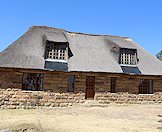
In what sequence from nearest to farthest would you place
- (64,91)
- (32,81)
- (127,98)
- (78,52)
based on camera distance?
1. (32,81)
2. (64,91)
3. (127,98)
4. (78,52)

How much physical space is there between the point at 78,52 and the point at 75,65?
215 centimetres

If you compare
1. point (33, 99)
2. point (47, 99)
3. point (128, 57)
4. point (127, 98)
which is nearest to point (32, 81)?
point (33, 99)

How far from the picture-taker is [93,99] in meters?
18.6

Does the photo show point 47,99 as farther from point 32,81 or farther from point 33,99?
point 32,81

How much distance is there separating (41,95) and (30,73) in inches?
79.9

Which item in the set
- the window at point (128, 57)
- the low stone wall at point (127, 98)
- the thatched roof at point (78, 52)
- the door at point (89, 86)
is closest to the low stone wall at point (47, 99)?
the low stone wall at point (127, 98)

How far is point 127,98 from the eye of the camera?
19344 mm

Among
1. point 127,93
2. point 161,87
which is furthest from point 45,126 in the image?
point 161,87

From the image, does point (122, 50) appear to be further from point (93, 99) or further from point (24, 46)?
point (24, 46)

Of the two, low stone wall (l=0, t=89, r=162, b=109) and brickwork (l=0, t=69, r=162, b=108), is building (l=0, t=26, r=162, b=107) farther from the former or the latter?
low stone wall (l=0, t=89, r=162, b=109)

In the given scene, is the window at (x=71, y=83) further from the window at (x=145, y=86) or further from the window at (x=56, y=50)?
the window at (x=145, y=86)

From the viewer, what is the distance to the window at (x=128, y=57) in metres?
20.7

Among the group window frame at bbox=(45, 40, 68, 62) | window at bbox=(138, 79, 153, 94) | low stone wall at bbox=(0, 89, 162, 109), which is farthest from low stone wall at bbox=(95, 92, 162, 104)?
window frame at bbox=(45, 40, 68, 62)

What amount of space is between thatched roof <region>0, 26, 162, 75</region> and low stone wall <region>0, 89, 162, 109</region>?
2046 mm
